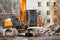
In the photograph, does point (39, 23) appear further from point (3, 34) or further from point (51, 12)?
point (3, 34)

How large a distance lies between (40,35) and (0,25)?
46 cm

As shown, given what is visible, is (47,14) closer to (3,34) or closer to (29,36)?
(29,36)

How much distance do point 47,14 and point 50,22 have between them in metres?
0.10

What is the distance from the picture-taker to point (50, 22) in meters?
2.12

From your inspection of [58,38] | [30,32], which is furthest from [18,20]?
[58,38]

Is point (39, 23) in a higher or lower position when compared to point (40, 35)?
higher

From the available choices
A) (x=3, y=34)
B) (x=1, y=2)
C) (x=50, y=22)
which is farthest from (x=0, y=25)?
(x=50, y=22)

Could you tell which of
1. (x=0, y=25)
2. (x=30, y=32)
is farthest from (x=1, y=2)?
(x=30, y=32)

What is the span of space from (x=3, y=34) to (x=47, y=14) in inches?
21.2

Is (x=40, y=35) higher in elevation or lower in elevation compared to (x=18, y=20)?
lower

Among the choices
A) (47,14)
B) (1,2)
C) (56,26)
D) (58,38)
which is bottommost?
(58,38)

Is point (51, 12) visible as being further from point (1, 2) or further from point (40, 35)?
point (1, 2)

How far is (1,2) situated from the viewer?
214cm

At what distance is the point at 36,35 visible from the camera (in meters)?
2.13
